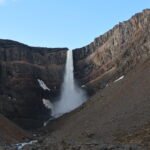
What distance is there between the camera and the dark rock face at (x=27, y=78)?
114m

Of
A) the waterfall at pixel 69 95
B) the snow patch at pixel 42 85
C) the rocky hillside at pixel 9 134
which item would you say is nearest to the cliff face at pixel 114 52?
the waterfall at pixel 69 95

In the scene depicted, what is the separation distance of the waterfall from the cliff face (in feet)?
5.90

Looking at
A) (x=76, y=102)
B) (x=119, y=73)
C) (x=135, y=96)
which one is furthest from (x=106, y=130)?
(x=76, y=102)

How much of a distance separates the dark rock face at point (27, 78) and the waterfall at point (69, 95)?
152cm

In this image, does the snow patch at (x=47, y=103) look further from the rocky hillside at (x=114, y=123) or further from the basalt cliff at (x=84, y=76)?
the rocky hillside at (x=114, y=123)

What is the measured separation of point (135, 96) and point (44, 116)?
46.1 m

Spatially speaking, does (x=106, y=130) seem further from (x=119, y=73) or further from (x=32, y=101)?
(x=32, y=101)

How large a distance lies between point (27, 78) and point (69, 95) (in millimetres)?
10824

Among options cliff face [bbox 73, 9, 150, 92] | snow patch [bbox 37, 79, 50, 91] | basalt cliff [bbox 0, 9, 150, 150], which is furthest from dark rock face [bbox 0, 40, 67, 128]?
cliff face [bbox 73, 9, 150, 92]

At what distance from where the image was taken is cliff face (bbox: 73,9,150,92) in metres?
110

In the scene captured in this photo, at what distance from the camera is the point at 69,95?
4894 inches

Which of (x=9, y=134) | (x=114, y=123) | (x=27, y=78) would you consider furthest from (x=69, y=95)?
(x=114, y=123)

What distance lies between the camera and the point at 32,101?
4739 inches

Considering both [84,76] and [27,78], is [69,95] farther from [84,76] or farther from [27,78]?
[27,78]
